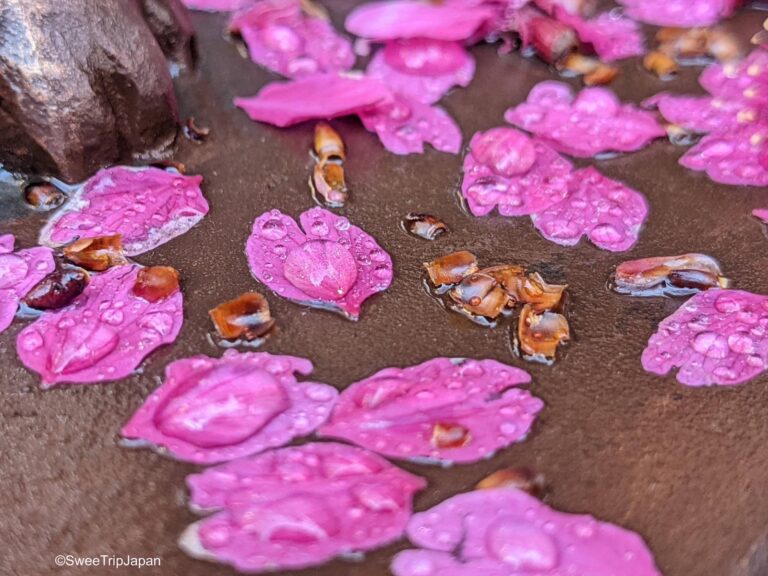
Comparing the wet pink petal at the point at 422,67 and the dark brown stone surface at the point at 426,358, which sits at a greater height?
the wet pink petal at the point at 422,67

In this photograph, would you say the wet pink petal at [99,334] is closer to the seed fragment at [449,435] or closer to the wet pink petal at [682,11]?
the seed fragment at [449,435]

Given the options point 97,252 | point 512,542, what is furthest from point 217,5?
point 512,542

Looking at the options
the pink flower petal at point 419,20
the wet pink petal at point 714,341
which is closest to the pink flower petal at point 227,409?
the wet pink petal at point 714,341

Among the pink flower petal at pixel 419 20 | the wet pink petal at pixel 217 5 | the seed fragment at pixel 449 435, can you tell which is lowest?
the seed fragment at pixel 449 435

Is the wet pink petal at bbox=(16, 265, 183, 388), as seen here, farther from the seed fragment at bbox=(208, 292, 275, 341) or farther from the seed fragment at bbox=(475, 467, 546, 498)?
the seed fragment at bbox=(475, 467, 546, 498)

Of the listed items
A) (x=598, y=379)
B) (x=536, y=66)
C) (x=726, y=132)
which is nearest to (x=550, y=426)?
(x=598, y=379)

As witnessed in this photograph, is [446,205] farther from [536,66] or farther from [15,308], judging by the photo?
[15,308]

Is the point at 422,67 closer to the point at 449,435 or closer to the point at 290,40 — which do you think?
the point at 290,40

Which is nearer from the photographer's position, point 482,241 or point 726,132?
point 482,241
